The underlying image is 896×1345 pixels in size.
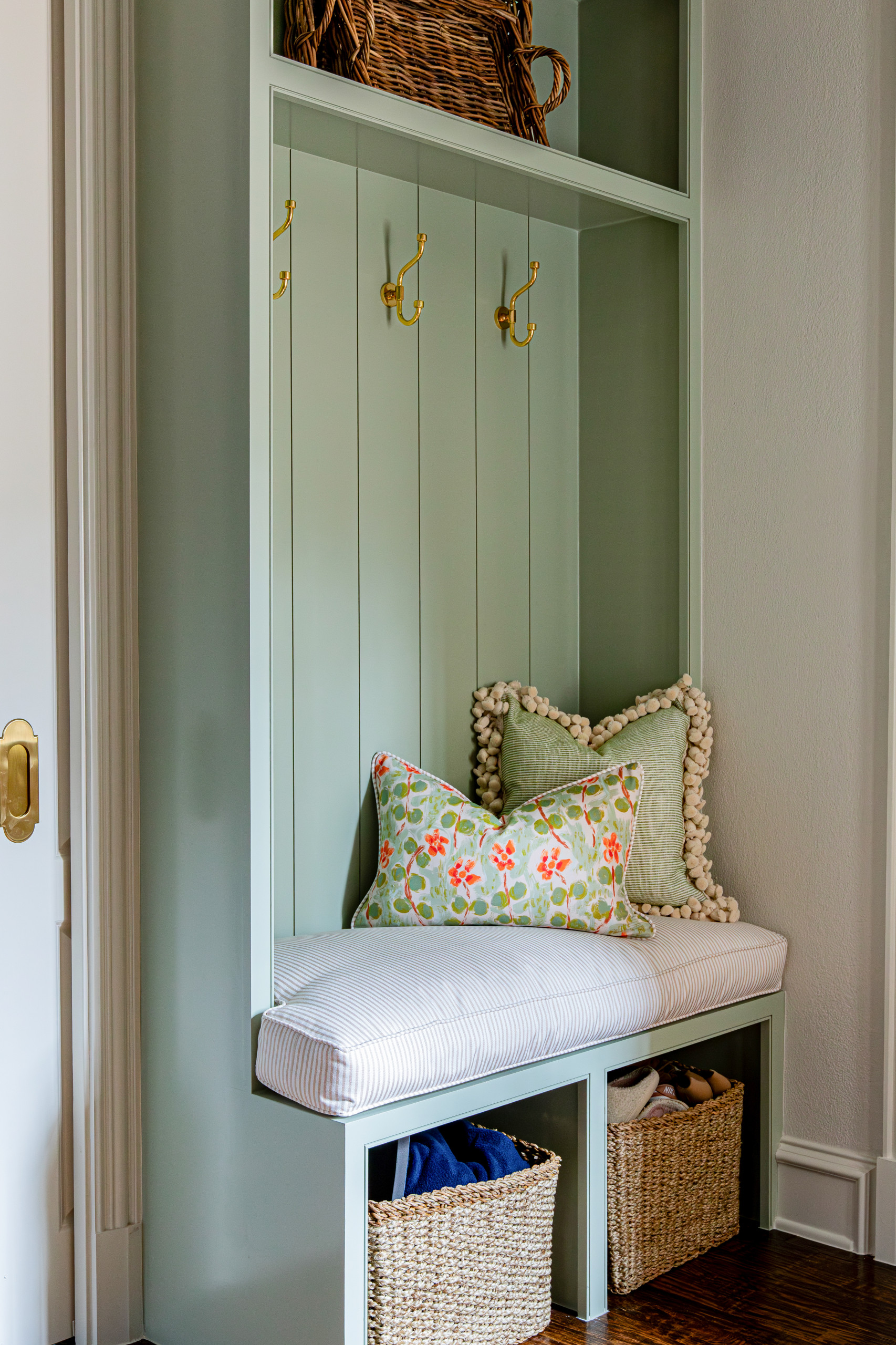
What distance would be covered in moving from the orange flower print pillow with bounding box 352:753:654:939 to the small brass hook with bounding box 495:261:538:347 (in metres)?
0.97

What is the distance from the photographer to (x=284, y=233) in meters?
2.21

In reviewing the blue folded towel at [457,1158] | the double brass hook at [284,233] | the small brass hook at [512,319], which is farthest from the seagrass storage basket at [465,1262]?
the small brass hook at [512,319]

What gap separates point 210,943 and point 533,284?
1531mm

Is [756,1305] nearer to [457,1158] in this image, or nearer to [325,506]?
[457,1158]

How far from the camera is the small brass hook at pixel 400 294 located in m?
2.37

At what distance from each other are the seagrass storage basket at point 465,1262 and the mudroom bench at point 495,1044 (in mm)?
70

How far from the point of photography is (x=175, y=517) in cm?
194

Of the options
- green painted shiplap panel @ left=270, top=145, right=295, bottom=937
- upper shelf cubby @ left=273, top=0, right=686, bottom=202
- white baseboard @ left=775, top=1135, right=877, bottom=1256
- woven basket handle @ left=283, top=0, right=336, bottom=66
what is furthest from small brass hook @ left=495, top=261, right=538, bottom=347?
white baseboard @ left=775, top=1135, right=877, bottom=1256

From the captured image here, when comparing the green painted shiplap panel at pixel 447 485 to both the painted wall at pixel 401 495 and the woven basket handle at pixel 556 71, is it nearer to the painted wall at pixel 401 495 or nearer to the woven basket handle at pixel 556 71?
the painted wall at pixel 401 495

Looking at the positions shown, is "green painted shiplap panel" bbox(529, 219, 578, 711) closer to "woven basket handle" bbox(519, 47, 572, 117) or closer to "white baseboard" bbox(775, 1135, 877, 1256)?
"woven basket handle" bbox(519, 47, 572, 117)

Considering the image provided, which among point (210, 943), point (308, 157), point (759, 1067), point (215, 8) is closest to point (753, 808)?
point (759, 1067)

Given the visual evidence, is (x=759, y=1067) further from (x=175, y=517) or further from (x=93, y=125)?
(x=93, y=125)

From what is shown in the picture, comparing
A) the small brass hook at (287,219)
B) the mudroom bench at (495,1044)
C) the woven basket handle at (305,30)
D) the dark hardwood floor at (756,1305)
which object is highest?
the woven basket handle at (305,30)

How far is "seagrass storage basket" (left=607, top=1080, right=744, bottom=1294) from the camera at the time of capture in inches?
81.9
